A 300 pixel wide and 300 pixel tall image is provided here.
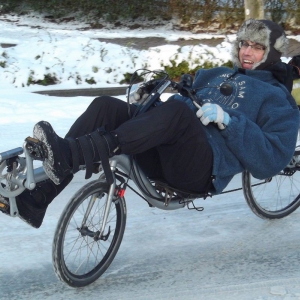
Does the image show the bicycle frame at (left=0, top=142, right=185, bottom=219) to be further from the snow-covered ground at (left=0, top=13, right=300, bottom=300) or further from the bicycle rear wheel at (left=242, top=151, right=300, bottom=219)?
the bicycle rear wheel at (left=242, top=151, right=300, bottom=219)

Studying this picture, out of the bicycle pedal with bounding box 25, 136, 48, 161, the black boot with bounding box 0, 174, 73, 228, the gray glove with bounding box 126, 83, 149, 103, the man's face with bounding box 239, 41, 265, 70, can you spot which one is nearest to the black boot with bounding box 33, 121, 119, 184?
the bicycle pedal with bounding box 25, 136, 48, 161

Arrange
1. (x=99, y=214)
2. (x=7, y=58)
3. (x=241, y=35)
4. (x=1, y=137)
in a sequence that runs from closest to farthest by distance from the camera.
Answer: (x=99, y=214) → (x=241, y=35) → (x=1, y=137) → (x=7, y=58)

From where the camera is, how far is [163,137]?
2.97m

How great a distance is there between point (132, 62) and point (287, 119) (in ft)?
18.6

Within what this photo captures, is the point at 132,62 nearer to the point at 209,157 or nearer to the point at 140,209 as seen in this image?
the point at 140,209

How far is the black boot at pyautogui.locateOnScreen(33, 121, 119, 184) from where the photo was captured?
2699 millimetres

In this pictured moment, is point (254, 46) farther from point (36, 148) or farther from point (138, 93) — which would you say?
point (36, 148)

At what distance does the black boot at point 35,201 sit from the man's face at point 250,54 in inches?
53.1

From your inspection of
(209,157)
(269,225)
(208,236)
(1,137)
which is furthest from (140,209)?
(1,137)

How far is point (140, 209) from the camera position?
4.21 m

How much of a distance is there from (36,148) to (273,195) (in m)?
2.22

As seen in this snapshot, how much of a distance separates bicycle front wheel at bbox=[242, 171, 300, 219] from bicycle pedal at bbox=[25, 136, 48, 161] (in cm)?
168

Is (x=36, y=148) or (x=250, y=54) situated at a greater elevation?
(x=250, y=54)

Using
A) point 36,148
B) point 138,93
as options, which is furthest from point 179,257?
point 36,148
